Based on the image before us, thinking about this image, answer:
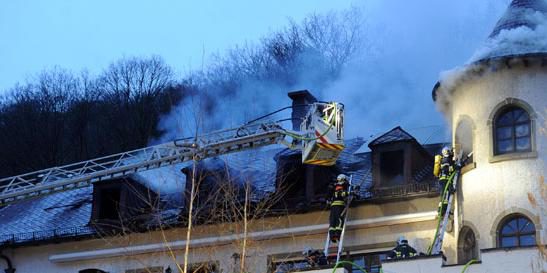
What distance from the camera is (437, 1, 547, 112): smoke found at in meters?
21.7

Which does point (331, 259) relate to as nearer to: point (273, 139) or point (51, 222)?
point (273, 139)

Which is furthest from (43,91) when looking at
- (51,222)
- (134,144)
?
(51,222)

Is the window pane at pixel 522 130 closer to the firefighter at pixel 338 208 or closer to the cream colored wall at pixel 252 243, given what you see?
the cream colored wall at pixel 252 243

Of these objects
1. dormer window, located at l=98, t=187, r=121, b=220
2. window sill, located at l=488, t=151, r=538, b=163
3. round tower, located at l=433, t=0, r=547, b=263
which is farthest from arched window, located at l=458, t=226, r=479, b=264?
dormer window, located at l=98, t=187, r=121, b=220

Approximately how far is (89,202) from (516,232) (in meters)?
14.3

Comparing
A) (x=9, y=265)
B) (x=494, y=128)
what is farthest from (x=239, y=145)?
(x=9, y=265)

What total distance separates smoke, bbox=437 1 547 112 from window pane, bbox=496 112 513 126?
1.07 m

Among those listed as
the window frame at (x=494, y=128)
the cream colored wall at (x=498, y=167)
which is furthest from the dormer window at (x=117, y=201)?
the window frame at (x=494, y=128)

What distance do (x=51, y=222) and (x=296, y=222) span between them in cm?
846

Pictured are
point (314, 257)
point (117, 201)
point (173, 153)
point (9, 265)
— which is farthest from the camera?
point (9, 265)

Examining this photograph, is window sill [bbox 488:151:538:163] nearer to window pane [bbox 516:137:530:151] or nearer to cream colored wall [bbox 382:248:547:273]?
window pane [bbox 516:137:530:151]

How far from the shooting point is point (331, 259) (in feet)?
75.7

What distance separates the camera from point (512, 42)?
71.7 feet

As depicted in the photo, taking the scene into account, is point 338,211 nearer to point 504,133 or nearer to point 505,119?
point 504,133
